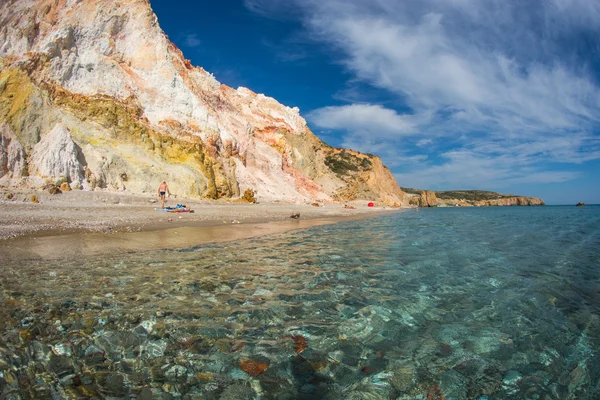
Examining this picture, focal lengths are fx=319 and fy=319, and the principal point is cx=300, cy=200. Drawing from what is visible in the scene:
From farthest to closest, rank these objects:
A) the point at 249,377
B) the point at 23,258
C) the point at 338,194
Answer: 1. the point at 338,194
2. the point at 23,258
3. the point at 249,377

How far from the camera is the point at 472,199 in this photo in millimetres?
158750

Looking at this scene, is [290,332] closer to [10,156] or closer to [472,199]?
[10,156]

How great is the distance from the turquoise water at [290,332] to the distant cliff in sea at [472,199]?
12448 centimetres

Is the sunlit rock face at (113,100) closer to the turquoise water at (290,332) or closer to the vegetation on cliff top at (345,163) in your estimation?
the turquoise water at (290,332)

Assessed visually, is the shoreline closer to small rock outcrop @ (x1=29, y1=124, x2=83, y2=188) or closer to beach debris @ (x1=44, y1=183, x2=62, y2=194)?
beach debris @ (x1=44, y1=183, x2=62, y2=194)

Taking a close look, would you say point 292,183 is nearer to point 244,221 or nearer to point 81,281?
point 244,221

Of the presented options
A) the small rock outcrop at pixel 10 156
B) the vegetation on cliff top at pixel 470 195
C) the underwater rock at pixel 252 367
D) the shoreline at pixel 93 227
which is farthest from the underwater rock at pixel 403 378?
the vegetation on cliff top at pixel 470 195

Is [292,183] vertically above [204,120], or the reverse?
[204,120]

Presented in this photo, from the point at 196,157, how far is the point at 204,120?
21.6 ft

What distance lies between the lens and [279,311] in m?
4.07

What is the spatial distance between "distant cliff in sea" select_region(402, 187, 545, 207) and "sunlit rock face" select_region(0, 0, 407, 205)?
103360mm

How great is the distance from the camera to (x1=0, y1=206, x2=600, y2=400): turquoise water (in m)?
2.53

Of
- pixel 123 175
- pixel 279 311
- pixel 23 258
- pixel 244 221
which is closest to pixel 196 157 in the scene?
pixel 123 175

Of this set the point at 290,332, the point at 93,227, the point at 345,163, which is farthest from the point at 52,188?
the point at 345,163
